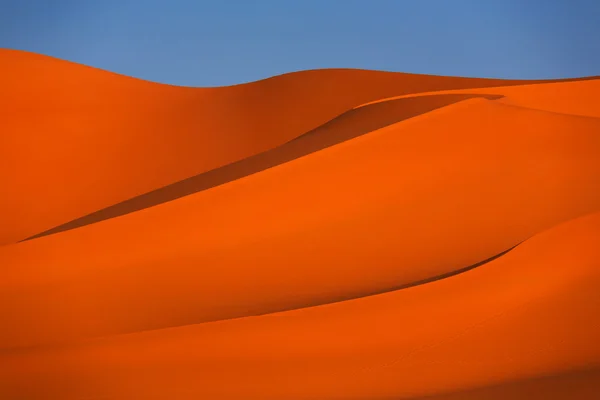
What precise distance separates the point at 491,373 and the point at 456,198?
3140mm

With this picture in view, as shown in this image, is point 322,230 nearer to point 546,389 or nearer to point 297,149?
point 297,149

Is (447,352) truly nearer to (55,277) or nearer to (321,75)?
(55,277)

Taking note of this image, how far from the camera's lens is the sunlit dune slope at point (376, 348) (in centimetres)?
493

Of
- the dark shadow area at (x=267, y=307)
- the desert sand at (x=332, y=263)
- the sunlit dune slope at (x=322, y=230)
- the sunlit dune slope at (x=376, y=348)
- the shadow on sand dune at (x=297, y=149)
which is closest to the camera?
the sunlit dune slope at (x=376, y=348)

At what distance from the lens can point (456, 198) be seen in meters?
7.76

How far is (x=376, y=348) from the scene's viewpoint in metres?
5.42

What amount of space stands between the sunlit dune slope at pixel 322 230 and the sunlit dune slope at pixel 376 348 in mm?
525

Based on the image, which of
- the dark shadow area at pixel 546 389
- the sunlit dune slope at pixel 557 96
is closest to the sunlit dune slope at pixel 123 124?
the sunlit dune slope at pixel 557 96

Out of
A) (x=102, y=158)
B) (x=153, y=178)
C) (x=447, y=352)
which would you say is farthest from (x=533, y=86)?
(x=447, y=352)

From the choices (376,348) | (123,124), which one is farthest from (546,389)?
(123,124)

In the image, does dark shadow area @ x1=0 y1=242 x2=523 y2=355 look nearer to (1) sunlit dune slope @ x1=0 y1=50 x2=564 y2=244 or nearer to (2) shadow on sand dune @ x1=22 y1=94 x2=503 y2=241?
(2) shadow on sand dune @ x1=22 y1=94 x2=503 y2=241

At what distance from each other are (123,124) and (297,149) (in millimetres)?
4640

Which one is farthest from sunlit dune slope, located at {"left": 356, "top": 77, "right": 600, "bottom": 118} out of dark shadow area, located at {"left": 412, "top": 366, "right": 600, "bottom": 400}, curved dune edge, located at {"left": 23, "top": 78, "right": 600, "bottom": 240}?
dark shadow area, located at {"left": 412, "top": 366, "right": 600, "bottom": 400}

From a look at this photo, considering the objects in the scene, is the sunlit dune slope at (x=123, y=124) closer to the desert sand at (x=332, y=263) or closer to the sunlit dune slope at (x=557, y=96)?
the desert sand at (x=332, y=263)
